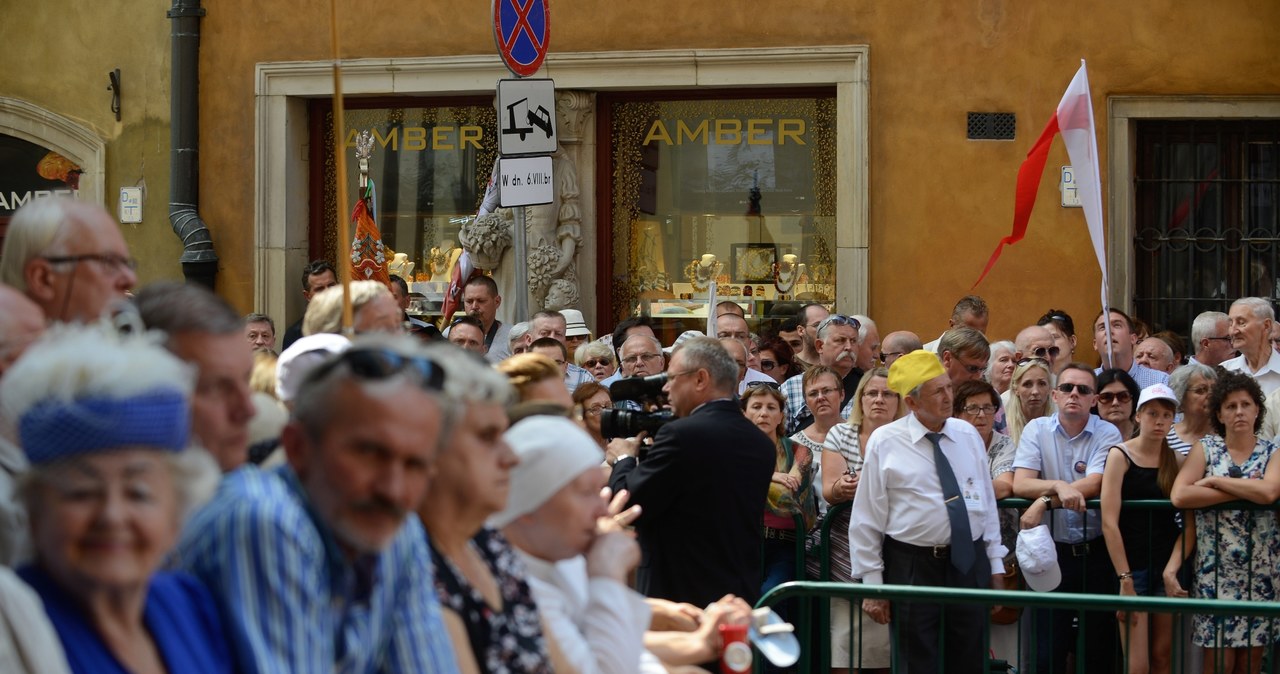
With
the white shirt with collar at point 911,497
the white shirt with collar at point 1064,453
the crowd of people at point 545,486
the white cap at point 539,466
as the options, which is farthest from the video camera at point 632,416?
the white shirt with collar at point 1064,453

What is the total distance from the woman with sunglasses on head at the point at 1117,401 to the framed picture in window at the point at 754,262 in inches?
198

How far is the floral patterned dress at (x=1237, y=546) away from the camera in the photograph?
7812mm

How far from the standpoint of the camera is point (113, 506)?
2309mm

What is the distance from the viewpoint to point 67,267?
3.75 metres

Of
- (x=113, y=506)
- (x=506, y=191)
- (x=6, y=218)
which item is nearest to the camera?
(x=113, y=506)

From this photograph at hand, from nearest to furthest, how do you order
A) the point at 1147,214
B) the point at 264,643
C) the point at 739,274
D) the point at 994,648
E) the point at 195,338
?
the point at 264,643, the point at 195,338, the point at 994,648, the point at 1147,214, the point at 739,274

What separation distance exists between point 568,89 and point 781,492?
247 inches

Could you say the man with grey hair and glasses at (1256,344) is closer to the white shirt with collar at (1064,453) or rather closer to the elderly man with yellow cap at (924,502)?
the white shirt with collar at (1064,453)

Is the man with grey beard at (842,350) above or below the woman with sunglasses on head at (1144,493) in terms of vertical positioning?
above

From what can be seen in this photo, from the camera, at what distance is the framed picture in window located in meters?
13.6

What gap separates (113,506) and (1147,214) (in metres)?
11.5

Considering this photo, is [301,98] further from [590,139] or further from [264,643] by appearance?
[264,643]

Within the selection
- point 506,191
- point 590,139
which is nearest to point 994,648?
point 506,191

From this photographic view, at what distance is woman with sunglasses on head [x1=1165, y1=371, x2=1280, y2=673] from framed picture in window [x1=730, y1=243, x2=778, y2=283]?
19.3 ft
